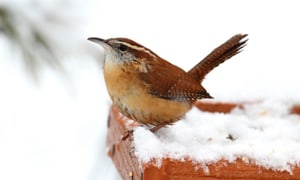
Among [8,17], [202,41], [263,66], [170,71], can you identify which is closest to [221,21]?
[202,41]

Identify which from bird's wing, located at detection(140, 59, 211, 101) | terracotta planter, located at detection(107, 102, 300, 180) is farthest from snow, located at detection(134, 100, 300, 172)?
bird's wing, located at detection(140, 59, 211, 101)

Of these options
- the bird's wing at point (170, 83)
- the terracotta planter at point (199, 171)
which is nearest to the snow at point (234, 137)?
the terracotta planter at point (199, 171)

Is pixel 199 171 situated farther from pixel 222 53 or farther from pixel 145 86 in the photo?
pixel 222 53

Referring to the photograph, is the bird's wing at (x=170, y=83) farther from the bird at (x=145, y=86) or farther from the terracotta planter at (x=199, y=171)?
the terracotta planter at (x=199, y=171)

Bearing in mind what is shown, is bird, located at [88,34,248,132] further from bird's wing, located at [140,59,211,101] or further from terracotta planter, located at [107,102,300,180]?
terracotta planter, located at [107,102,300,180]

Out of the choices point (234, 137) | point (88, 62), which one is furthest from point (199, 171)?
point (88, 62)

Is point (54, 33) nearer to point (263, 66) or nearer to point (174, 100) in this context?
point (263, 66)
